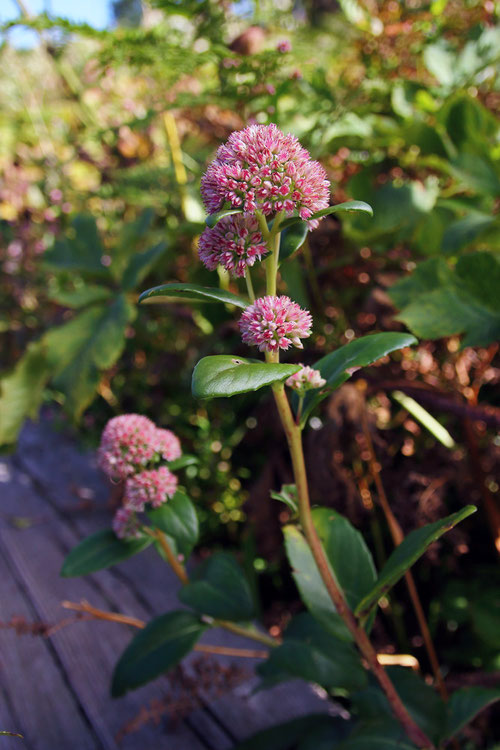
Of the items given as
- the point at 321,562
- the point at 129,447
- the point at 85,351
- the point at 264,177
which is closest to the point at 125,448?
the point at 129,447

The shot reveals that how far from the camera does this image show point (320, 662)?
70 centimetres

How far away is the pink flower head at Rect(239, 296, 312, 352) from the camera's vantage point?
0.47 m

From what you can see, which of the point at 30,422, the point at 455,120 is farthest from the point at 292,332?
the point at 30,422

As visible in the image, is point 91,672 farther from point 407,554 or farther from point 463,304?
point 463,304

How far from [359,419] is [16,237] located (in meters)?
1.88

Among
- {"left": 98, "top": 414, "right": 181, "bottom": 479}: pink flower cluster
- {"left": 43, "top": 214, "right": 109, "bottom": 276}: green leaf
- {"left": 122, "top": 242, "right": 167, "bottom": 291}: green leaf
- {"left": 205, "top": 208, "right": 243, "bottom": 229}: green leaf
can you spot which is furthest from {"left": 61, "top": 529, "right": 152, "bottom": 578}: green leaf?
{"left": 43, "top": 214, "right": 109, "bottom": 276}: green leaf

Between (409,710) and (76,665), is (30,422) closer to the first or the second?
(76,665)

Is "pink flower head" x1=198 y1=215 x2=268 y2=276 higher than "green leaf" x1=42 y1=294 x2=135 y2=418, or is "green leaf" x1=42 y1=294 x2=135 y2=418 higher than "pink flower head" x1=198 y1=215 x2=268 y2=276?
"green leaf" x1=42 y1=294 x2=135 y2=418

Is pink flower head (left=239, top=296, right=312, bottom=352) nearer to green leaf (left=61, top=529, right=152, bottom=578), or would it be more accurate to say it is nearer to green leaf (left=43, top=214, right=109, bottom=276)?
green leaf (left=61, top=529, right=152, bottom=578)

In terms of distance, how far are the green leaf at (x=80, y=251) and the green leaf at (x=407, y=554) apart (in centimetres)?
115

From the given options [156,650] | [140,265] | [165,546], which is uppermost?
[140,265]

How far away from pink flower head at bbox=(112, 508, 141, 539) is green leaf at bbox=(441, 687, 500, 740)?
0.44 metres

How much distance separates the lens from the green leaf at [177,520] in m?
0.67

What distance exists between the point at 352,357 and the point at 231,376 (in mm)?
142
